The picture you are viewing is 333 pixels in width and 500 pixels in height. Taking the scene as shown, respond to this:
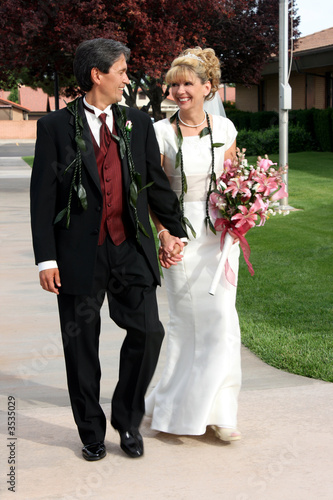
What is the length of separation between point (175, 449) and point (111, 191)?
143 centimetres

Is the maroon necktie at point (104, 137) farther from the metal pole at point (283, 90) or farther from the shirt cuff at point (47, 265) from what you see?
the metal pole at point (283, 90)

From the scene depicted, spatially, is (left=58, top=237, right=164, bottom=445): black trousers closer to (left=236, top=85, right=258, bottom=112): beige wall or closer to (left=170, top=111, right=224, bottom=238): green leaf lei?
(left=170, top=111, right=224, bottom=238): green leaf lei

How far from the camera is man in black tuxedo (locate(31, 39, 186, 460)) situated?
3.88 meters

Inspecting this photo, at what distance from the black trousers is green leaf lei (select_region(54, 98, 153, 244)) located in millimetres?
181

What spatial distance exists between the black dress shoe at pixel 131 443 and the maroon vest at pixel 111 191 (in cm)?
101

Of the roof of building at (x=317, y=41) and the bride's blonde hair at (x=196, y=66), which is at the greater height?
the roof of building at (x=317, y=41)

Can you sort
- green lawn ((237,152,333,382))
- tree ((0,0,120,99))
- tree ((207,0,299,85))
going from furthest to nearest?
tree ((207,0,299,85)) → tree ((0,0,120,99)) → green lawn ((237,152,333,382))

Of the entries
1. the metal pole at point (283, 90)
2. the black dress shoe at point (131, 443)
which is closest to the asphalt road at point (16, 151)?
the metal pole at point (283, 90)

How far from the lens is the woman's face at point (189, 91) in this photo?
432cm

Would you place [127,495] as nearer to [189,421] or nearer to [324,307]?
[189,421]

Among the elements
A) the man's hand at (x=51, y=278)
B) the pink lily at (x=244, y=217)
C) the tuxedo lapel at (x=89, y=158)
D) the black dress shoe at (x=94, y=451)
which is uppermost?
the tuxedo lapel at (x=89, y=158)

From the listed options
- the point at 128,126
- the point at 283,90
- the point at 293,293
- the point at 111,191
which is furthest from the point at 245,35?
the point at 111,191

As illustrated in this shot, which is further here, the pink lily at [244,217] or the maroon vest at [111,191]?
the pink lily at [244,217]

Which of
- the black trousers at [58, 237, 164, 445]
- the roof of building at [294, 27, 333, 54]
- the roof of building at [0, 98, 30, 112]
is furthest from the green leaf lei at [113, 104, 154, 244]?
the roof of building at [0, 98, 30, 112]
